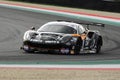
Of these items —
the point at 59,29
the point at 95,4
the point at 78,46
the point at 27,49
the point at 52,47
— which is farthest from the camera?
the point at 95,4

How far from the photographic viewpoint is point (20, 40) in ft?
62.6

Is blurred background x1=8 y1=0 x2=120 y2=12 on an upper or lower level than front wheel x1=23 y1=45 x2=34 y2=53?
lower

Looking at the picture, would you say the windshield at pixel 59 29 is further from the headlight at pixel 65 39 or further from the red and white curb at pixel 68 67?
the red and white curb at pixel 68 67

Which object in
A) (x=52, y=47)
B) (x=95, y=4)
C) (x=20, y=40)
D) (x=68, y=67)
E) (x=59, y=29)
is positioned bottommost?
(x=95, y=4)

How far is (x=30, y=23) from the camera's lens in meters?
27.5

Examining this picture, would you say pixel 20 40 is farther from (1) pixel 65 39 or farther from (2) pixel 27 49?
(1) pixel 65 39

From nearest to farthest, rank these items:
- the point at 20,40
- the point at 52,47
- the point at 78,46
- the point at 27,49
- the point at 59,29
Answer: the point at 52,47 < the point at 27,49 < the point at 78,46 < the point at 59,29 < the point at 20,40

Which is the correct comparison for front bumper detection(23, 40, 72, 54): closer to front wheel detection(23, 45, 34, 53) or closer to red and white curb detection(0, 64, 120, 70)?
front wheel detection(23, 45, 34, 53)

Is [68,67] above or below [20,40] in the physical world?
above

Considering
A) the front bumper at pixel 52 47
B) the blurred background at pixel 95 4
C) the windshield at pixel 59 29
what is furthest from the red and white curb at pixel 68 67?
the blurred background at pixel 95 4

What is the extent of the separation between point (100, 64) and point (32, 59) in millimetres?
1989

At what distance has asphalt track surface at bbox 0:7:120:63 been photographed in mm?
12819

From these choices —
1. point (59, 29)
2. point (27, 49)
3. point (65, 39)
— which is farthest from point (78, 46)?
point (27, 49)

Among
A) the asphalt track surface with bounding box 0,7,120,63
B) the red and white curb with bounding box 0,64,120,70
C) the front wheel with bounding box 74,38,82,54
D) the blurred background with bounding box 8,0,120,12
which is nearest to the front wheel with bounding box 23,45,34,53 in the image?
the asphalt track surface with bounding box 0,7,120,63
